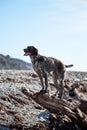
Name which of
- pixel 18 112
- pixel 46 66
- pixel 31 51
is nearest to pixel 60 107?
pixel 46 66

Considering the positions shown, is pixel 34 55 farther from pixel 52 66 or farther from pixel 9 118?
pixel 9 118

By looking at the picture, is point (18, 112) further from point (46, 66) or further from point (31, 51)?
point (31, 51)

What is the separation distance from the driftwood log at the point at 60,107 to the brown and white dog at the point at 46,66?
1.12 feet

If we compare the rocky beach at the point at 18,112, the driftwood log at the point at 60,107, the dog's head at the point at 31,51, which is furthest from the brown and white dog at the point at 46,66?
the rocky beach at the point at 18,112

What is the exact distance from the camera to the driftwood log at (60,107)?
1677 centimetres

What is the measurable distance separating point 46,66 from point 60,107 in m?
1.71

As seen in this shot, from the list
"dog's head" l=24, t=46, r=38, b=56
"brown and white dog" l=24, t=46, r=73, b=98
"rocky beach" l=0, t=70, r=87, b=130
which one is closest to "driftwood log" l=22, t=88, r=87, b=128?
"brown and white dog" l=24, t=46, r=73, b=98

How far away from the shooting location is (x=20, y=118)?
1889cm

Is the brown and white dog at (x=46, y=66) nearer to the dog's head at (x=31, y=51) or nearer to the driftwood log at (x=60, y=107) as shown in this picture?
the dog's head at (x=31, y=51)

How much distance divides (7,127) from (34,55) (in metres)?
3.37

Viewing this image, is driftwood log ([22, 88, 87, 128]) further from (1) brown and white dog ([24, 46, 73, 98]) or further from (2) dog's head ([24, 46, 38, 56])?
(2) dog's head ([24, 46, 38, 56])

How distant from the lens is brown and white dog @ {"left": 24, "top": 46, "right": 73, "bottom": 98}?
16406 millimetres

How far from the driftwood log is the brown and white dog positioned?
0.34 m

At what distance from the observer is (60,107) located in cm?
1689
